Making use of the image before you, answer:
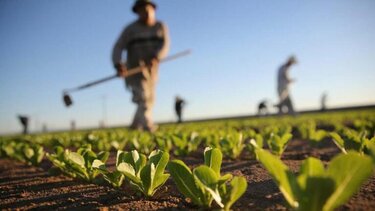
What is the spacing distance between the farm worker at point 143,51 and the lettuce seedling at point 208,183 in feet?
19.1

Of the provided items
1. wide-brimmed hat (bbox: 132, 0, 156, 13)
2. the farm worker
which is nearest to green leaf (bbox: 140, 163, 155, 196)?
the farm worker

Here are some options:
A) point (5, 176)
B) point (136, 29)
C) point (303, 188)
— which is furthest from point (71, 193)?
point (136, 29)

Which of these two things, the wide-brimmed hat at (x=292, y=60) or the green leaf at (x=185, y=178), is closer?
the green leaf at (x=185, y=178)

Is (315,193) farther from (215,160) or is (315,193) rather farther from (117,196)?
(117,196)

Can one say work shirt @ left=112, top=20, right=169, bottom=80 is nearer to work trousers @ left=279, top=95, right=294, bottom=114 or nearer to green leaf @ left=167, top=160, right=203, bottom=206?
green leaf @ left=167, top=160, right=203, bottom=206

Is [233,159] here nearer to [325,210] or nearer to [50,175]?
[50,175]

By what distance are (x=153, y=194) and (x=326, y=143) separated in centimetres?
304

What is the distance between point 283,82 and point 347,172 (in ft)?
42.4

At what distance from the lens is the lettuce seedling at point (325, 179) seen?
2.73ft

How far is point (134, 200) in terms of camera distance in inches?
58.7

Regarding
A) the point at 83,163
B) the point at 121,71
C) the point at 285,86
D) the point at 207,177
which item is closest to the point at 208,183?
the point at 207,177

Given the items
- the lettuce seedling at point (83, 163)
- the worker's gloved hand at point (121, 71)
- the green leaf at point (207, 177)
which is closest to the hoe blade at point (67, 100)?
the worker's gloved hand at point (121, 71)

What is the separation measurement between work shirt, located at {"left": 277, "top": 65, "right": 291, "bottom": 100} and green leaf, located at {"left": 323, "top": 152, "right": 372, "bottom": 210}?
12748 mm

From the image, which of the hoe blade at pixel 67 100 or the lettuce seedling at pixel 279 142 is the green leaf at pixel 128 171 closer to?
the lettuce seedling at pixel 279 142
